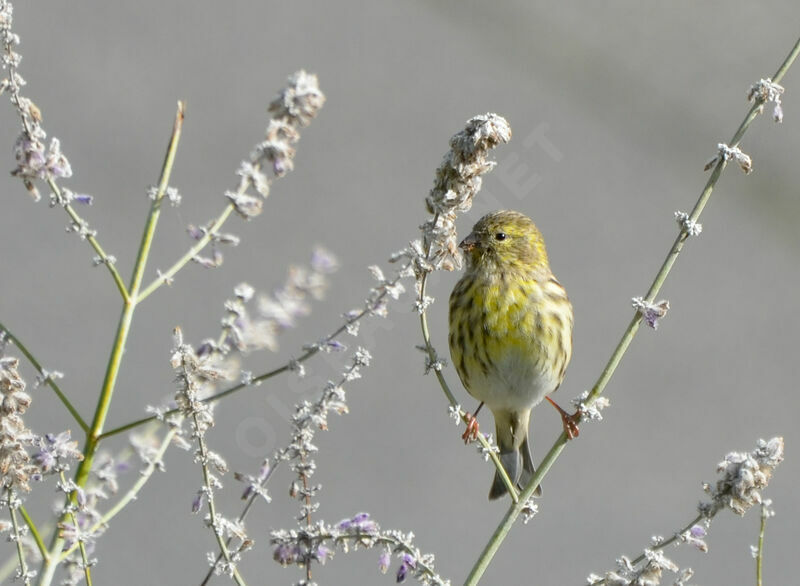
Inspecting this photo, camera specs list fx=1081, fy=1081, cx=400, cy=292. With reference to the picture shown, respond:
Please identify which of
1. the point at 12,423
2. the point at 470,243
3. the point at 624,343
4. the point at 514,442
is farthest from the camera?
the point at 514,442

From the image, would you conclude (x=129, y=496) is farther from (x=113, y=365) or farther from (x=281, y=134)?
(x=281, y=134)

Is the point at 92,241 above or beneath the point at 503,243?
beneath

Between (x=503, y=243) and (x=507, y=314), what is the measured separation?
13 cm

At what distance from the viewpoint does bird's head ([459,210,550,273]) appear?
190 cm

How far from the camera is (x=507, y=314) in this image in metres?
1.91

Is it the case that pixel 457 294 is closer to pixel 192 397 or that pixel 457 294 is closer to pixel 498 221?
pixel 498 221

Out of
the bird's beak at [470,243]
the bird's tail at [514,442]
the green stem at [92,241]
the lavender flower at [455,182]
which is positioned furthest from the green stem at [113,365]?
the bird's tail at [514,442]

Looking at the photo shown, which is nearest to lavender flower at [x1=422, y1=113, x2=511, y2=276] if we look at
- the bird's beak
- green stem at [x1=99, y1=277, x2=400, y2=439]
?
green stem at [x1=99, y1=277, x2=400, y2=439]

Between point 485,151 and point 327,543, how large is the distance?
15.0 inches

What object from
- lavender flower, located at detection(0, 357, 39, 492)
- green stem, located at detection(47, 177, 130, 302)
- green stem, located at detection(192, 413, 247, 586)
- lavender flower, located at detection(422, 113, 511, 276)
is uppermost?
lavender flower, located at detection(422, 113, 511, 276)

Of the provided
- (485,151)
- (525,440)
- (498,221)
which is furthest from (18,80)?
(525,440)

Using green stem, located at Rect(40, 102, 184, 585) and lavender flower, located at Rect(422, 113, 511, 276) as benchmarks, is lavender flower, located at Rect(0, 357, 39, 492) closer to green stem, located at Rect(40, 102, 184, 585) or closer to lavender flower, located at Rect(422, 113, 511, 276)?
green stem, located at Rect(40, 102, 184, 585)

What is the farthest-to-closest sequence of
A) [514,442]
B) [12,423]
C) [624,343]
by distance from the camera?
[514,442], [624,343], [12,423]

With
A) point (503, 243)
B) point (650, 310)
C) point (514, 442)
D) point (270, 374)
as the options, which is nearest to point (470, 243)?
point (503, 243)
